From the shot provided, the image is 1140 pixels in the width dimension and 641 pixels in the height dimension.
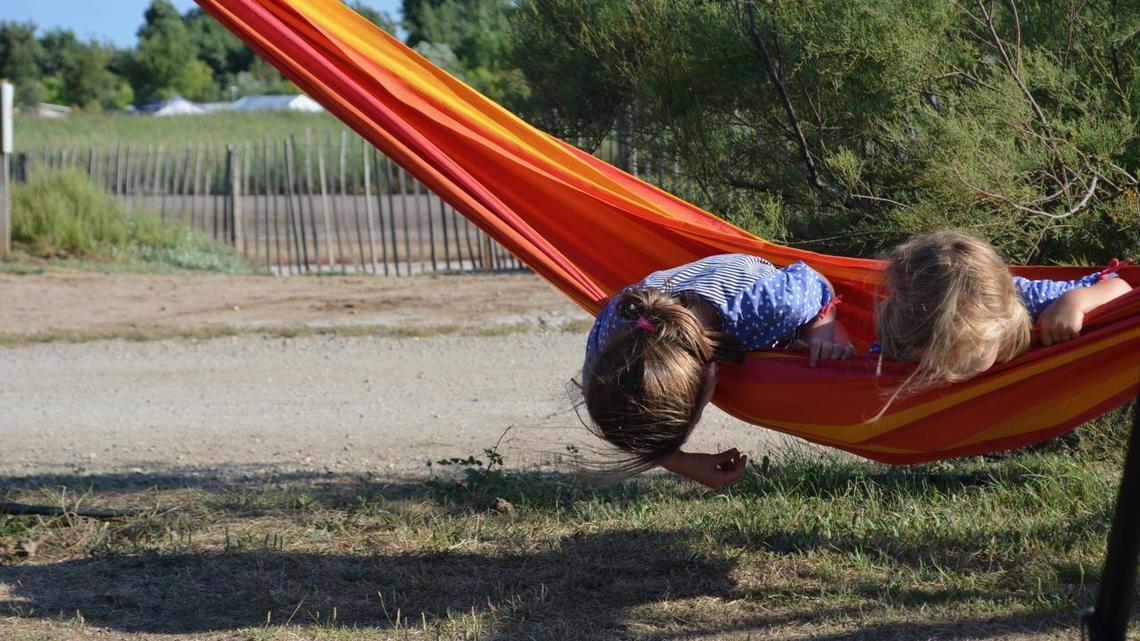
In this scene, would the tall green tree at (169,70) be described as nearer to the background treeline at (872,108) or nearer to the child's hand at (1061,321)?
the background treeline at (872,108)

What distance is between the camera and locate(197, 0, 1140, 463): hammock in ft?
9.49

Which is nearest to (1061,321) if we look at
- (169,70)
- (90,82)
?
(169,70)

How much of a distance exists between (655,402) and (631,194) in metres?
1.15

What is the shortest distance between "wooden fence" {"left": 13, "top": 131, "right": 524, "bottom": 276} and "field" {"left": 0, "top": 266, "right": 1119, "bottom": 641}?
705cm

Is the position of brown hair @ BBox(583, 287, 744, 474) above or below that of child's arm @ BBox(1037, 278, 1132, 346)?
below

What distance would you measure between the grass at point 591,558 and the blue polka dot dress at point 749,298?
78cm

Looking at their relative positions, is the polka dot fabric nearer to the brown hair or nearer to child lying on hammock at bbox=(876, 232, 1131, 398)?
child lying on hammock at bbox=(876, 232, 1131, 398)

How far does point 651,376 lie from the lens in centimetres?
284

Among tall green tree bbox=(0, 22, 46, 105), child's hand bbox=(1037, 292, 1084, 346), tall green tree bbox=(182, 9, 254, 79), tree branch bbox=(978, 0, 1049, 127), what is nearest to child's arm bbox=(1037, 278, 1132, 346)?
child's hand bbox=(1037, 292, 1084, 346)

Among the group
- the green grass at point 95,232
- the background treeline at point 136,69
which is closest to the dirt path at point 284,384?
the green grass at point 95,232

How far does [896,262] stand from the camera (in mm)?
2977

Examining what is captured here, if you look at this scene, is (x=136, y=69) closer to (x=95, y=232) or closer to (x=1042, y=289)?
(x=95, y=232)

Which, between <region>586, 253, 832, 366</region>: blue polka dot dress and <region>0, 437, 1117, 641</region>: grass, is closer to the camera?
<region>586, 253, 832, 366</region>: blue polka dot dress

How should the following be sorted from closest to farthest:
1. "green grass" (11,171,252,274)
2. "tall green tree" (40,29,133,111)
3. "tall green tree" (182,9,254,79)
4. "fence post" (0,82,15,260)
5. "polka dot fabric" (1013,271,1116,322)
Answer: "polka dot fabric" (1013,271,1116,322)
"fence post" (0,82,15,260)
"green grass" (11,171,252,274)
"tall green tree" (40,29,133,111)
"tall green tree" (182,9,254,79)
